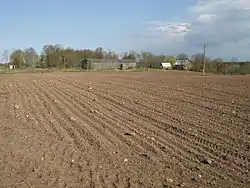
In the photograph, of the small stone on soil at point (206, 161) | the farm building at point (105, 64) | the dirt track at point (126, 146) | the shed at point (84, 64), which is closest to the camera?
the dirt track at point (126, 146)

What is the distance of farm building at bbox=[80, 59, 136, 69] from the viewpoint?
111m

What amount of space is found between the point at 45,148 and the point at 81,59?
363 feet

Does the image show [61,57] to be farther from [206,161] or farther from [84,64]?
[206,161]

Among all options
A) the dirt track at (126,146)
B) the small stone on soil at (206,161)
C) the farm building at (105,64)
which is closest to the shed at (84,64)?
the farm building at (105,64)

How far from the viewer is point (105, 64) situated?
11581 centimetres

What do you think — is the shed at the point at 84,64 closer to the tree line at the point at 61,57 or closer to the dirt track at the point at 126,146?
the tree line at the point at 61,57

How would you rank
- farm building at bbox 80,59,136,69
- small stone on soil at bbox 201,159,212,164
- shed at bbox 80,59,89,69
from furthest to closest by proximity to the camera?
farm building at bbox 80,59,136,69, shed at bbox 80,59,89,69, small stone on soil at bbox 201,159,212,164

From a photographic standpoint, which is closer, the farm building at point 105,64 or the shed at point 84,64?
the shed at point 84,64

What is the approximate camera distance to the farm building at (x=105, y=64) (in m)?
111

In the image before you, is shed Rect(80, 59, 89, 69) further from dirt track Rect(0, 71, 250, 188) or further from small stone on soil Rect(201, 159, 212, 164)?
small stone on soil Rect(201, 159, 212, 164)

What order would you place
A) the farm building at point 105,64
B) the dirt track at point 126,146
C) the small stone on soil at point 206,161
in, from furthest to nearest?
the farm building at point 105,64, the small stone on soil at point 206,161, the dirt track at point 126,146

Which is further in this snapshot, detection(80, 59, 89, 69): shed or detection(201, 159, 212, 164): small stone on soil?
detection(80, 59, 89, 69): shed

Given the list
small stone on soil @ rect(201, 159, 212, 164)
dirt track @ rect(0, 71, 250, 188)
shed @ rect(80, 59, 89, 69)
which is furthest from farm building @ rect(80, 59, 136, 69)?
small stone on soil @ rect(201, 159, 212, 164)

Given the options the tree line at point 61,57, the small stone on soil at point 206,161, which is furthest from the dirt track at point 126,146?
the tree line at point 61,57
